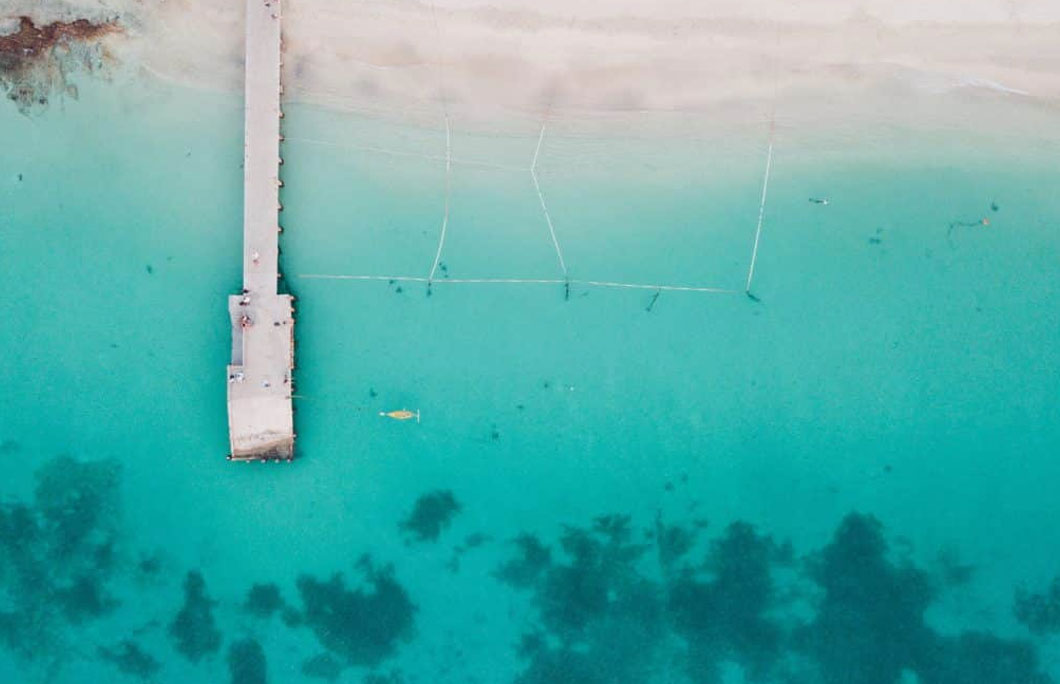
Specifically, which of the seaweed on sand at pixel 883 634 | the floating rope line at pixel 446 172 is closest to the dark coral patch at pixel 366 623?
the floating rope line at pixel 446 172

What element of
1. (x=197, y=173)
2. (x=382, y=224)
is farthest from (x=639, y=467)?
(x=197, y=173)

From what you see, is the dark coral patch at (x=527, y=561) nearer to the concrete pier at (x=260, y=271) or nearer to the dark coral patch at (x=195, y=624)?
the concrete pier at (x=260, y=271)

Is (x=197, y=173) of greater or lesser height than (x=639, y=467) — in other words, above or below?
above

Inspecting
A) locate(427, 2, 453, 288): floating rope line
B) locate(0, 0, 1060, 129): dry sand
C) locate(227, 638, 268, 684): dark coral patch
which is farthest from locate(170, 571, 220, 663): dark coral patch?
locate(0, 0, 1060, 129): dry sand

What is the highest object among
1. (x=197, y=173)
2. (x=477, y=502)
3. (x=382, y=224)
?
(x=197, y=173)

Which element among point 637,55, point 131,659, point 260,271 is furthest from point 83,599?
point 637,55

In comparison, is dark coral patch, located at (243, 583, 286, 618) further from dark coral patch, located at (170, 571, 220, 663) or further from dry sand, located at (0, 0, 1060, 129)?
dry sand, located at (0, 0, 1060, 129)

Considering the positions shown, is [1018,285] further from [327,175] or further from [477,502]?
[327,175]
